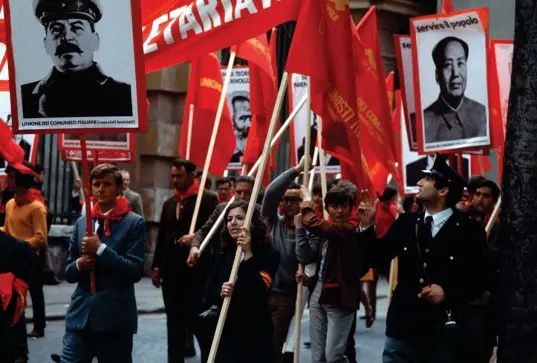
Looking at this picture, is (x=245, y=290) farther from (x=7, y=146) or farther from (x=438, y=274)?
(x=7, y=146)

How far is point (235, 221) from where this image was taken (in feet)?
26.0

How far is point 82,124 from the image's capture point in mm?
7496

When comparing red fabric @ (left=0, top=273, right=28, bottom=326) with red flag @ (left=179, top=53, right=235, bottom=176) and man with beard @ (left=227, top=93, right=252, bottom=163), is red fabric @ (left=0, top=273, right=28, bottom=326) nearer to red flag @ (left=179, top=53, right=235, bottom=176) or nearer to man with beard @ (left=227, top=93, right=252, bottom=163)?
red flag @ (left=179, top=53, right=235, bottom=176)

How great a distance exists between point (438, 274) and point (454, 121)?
360 centimetres

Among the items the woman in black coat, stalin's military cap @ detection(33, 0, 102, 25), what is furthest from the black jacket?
stalin's military cap @ detection(33, 0, 102, 25)

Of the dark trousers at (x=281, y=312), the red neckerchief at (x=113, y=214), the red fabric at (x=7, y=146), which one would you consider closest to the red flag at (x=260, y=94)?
the dark trousers at (x=281, y=312)

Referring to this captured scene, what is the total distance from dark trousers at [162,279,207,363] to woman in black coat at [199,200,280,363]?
227 centimetres

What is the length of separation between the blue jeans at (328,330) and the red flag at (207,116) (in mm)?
2761

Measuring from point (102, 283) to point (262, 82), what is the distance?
4.50 metres

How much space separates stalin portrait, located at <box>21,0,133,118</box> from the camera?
7.50 m

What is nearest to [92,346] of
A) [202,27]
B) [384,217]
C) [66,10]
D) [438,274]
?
[66,10]

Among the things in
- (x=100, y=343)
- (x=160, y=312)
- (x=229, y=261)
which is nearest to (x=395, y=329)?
(x=229, y=261)

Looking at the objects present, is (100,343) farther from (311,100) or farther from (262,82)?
(262,82)

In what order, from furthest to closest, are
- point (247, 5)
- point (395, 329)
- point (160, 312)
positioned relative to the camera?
point (160, 312), point (247, 5), point (395, 329)
